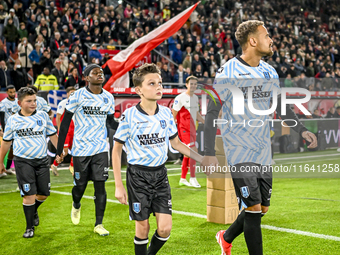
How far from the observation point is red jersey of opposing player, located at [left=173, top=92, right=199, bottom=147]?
362 inches

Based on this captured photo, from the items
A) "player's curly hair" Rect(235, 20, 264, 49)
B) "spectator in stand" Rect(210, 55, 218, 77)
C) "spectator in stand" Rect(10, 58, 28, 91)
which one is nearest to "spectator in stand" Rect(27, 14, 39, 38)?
"spectator in stand" Rect(10, 58, 28, 91)

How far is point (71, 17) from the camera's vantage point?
1811cm

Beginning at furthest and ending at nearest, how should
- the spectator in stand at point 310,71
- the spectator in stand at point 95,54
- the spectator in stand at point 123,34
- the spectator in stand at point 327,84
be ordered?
1. the spectator in stand at point 310,71
2. the spectator in stand at point 327,84
3. the spectator in stand at point 123,34
4. the spectator in stand at point 95,54

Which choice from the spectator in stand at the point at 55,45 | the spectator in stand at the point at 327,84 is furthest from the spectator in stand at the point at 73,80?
the spectator in stand at the point at 327,84

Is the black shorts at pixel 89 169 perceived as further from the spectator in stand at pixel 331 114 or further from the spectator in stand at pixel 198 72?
the spectator in stand at pixel 331 114

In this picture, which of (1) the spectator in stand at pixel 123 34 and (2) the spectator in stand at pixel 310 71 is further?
(2) the spectator in stand at pixel 310 71

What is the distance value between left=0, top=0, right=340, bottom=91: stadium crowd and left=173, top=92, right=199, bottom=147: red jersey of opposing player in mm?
6052

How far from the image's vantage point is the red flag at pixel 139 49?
1262cm

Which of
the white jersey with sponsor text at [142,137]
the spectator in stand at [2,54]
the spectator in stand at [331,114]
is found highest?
the spectator in stand at [2,54]

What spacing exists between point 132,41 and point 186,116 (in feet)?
32.5

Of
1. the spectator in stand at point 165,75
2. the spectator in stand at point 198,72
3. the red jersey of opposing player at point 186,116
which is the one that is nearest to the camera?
the red jersey of opposing player at point 186,116

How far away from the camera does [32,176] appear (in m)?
5.64

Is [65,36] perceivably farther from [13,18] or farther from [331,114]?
[331,114]

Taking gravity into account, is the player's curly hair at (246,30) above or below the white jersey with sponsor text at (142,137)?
above
